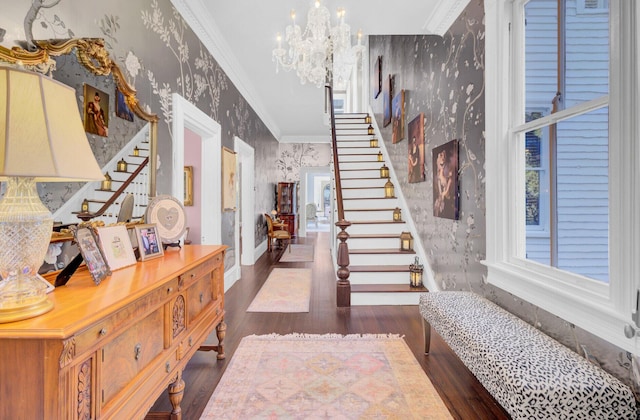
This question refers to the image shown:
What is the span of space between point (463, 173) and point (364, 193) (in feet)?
8.44

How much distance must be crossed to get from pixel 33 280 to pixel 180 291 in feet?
2.32

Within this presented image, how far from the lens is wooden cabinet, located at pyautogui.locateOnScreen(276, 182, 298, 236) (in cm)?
917

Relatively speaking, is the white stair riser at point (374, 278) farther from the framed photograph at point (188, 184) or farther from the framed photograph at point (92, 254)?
the framed photograph at point (188, 184)

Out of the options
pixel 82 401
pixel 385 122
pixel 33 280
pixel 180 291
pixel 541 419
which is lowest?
pixel 541 419

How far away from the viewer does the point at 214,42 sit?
11.3ft

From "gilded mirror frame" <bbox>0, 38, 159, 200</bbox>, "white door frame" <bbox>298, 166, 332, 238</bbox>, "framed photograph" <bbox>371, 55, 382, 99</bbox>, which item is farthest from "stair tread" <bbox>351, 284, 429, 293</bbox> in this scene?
"white door frame" <bbox>298, 166, 332, 238</bbox>

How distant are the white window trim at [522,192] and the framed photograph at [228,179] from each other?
120 inches

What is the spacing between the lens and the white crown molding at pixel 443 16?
272cm

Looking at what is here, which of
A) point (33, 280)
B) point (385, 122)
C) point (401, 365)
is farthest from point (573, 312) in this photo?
point (385, 122)

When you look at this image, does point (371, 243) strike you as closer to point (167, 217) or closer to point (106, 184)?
point (167, 217)

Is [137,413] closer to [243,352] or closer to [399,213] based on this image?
[243,352]

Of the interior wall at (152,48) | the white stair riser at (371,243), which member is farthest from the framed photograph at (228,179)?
the white stair riser at (371,243)

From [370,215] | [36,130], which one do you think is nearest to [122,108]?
[36,130]

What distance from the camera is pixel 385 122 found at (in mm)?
5758
